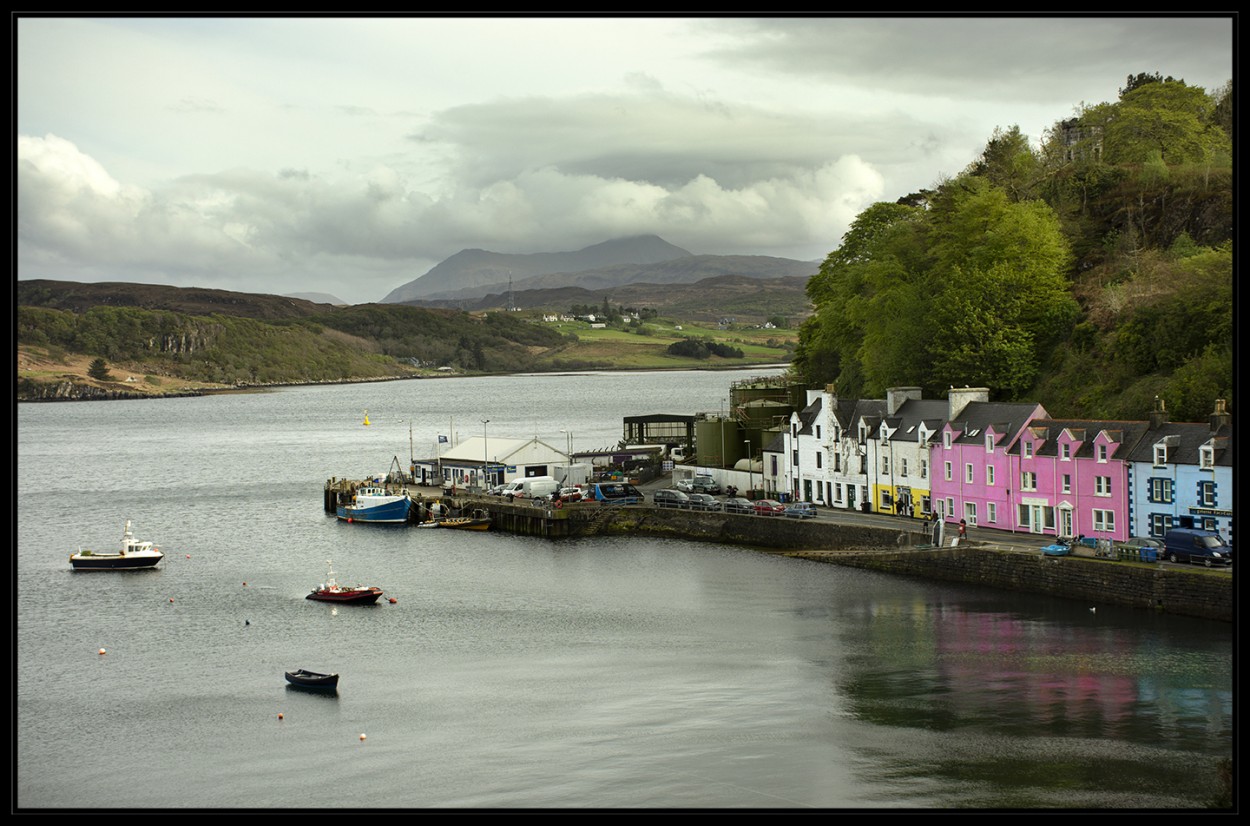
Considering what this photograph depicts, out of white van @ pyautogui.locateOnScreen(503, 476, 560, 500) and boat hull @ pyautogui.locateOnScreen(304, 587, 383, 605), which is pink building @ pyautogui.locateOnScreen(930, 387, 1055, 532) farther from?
white van @ pyautogui.locateOnScreen(503, 476, 560, 500)

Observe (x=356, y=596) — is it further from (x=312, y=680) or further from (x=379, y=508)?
(x=379, y=508)

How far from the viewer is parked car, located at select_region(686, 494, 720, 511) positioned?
60688mm

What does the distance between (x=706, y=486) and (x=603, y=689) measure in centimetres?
3442

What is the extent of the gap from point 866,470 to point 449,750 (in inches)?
1286

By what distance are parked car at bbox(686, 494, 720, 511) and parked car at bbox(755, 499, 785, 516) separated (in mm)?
3084

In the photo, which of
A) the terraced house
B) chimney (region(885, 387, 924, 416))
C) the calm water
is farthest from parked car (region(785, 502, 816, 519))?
the terraced house

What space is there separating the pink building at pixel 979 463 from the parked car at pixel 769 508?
294 inches

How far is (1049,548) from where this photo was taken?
42375 millimetres

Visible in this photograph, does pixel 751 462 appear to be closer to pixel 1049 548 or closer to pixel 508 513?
pixel 508 513

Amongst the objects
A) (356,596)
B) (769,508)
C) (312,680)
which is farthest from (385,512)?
(312,680)

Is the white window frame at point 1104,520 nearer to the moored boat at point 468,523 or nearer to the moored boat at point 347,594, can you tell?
the moored boat at point 347,594
